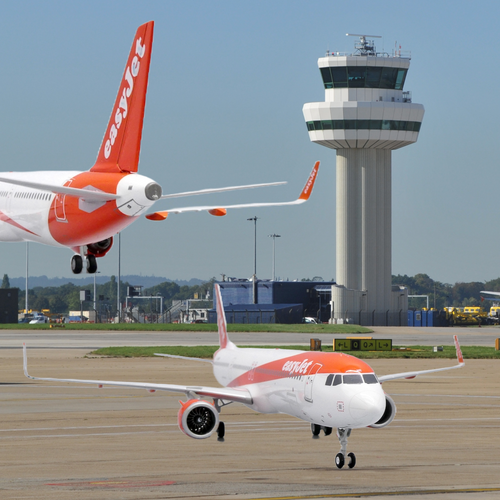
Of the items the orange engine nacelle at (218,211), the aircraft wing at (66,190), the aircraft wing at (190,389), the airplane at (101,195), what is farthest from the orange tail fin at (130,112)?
the aircraft wing at (190,389)

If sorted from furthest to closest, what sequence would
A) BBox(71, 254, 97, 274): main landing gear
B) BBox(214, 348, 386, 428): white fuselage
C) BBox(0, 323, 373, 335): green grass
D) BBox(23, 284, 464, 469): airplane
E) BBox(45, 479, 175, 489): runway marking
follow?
BBox(0, 323, 373, 335): green grass → BBox(23, 284, 464, 469): airplane → BBox(214, 348, 386, 428): white fuselage → BBox(45, 479, 175, 489): runway marking → BBox(71, 254, 97, 274): main landing gear

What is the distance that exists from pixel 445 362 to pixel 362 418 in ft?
233

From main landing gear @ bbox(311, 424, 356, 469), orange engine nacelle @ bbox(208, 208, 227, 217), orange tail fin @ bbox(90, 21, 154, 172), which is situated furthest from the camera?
main landing gear @ bbox(311, 424, 356, 469)

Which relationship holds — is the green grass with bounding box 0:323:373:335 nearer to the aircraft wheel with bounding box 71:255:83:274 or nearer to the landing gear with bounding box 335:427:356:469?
the landing gear with bounding box 335:427:356:469

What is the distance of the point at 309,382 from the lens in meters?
42.8

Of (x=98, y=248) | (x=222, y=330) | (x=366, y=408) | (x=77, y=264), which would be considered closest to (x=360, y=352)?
(x=222, y=330)

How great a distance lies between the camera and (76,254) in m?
36.2

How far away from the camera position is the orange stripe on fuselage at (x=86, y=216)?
32750 millimetres

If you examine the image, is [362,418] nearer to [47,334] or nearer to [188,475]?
[188,475]

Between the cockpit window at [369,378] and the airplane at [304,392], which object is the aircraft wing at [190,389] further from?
the cockpit window at [369,378]

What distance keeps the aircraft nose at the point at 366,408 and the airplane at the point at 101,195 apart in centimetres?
937

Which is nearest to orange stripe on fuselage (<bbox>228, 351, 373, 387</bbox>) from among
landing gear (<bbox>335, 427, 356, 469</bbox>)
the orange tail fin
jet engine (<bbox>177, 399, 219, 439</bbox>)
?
landing gear (<bbox>335, 427, 356, 469</bbox>)

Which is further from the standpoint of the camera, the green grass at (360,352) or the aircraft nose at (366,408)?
the green grass at (360,352)

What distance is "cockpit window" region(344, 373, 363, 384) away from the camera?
40.6 meters
